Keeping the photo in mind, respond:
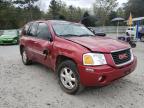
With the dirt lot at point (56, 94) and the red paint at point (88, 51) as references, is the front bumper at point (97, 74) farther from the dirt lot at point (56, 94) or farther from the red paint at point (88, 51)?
the dirt lot at point (56, 94)

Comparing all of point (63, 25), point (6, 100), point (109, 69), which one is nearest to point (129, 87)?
point (109, 69)

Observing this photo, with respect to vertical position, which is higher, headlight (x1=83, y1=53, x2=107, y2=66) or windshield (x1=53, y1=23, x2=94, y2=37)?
windshield (x1=53, y1=23, x2=94, y2=37)

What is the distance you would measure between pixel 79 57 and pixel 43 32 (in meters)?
1.91

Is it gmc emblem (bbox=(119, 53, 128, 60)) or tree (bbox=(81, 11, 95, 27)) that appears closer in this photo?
gmc emblem (bbox=(119, 53, 128, 60))

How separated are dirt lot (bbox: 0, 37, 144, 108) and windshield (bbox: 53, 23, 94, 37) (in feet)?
4.58

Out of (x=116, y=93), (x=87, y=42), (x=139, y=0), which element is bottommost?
(x=116, y=93)

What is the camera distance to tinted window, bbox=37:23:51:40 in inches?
211

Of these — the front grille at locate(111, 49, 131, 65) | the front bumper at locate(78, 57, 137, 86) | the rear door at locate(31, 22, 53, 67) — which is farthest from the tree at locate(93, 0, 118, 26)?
the front bumper at locate(78, 57, 137, 86)

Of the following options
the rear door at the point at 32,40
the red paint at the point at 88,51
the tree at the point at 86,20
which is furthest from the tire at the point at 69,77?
the tree at the point at 86,20

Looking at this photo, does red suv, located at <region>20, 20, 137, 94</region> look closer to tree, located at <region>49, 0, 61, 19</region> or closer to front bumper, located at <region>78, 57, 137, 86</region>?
front bumper, located at <region>78, 57, 137, 86</region>

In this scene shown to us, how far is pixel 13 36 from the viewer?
16.2 meters

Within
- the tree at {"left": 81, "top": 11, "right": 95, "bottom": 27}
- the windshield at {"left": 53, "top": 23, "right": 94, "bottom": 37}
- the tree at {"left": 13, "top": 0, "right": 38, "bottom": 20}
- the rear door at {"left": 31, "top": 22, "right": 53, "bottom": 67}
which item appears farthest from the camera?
the tree at {"left": 13, "top": 0, "right": 38, "bottom": 20}

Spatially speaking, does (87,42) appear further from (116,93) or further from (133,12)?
(133,12)

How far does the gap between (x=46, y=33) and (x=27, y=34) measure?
1.72m
